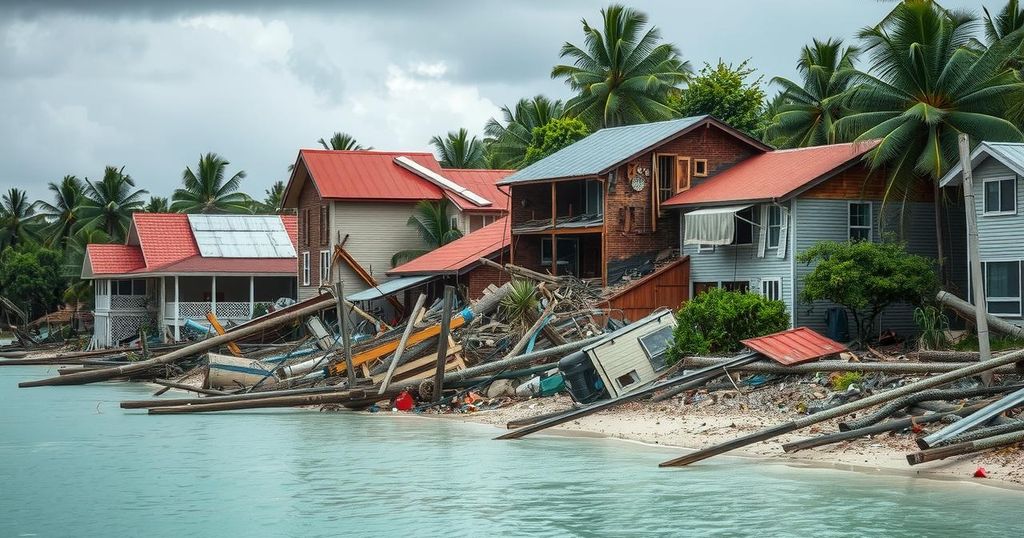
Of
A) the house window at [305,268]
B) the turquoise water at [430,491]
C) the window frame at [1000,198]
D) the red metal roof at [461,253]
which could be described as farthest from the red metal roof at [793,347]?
the house window at [305,268]

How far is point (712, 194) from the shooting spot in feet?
140

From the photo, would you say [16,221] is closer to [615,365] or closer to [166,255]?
[166,255]

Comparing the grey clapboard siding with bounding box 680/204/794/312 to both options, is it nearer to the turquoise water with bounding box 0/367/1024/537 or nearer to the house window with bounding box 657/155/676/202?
the house window with bounding box 657/155/676/202

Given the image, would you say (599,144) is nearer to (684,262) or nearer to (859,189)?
(684,262)

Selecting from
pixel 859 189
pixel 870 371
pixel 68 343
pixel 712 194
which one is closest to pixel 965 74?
pixel 859 189

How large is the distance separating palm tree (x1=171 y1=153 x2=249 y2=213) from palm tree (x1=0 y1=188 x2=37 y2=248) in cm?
2257

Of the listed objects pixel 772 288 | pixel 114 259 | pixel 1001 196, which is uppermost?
pixel 1001 196

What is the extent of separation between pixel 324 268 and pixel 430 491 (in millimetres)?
36371

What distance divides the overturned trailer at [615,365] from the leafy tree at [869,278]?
17.4ft

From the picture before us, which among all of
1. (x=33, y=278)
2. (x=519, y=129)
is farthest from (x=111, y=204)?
(x=519, y=129)

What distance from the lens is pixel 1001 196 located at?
34.3 metres

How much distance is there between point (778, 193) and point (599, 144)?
1196cm

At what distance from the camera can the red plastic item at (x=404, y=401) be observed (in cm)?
3566

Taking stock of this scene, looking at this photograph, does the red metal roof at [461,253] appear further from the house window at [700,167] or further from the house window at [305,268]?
the house window at [700,167]
